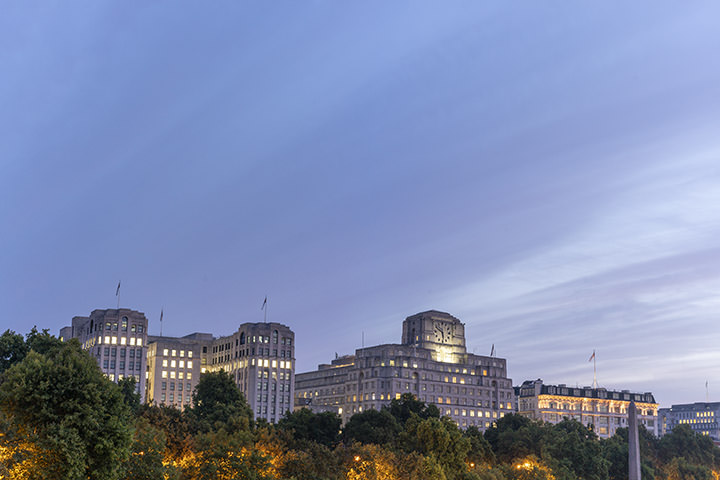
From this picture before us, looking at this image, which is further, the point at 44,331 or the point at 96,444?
the point at 44,331

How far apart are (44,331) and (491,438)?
121006 mm

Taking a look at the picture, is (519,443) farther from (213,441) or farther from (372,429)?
(213,441)

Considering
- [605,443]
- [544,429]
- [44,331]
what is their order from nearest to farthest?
[44,331] < [544,429] < [605,443]

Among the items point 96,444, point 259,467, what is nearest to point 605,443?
point 259,467

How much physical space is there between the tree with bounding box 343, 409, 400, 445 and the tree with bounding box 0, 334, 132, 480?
105894 millimetres

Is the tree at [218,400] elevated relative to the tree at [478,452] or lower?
elevated

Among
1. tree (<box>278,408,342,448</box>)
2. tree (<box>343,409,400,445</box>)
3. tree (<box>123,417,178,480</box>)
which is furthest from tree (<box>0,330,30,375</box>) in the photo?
tree (<box>343,409,400,445</box>)

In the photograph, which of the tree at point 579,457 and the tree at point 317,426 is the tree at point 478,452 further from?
the tree at point 317,426

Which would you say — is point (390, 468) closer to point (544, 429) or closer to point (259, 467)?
point (259, 467)

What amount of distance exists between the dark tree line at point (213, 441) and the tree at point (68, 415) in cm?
7

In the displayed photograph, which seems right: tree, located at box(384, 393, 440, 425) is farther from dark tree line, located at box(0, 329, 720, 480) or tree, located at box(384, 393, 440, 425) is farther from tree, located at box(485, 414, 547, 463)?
tree, located at box(485, 414, 547, 463)

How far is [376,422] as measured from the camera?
545ft

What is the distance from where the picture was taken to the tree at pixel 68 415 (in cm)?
5559

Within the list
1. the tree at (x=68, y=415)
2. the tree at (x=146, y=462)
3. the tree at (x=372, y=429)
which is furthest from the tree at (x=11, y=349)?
the tree at (x=372, y=429)
